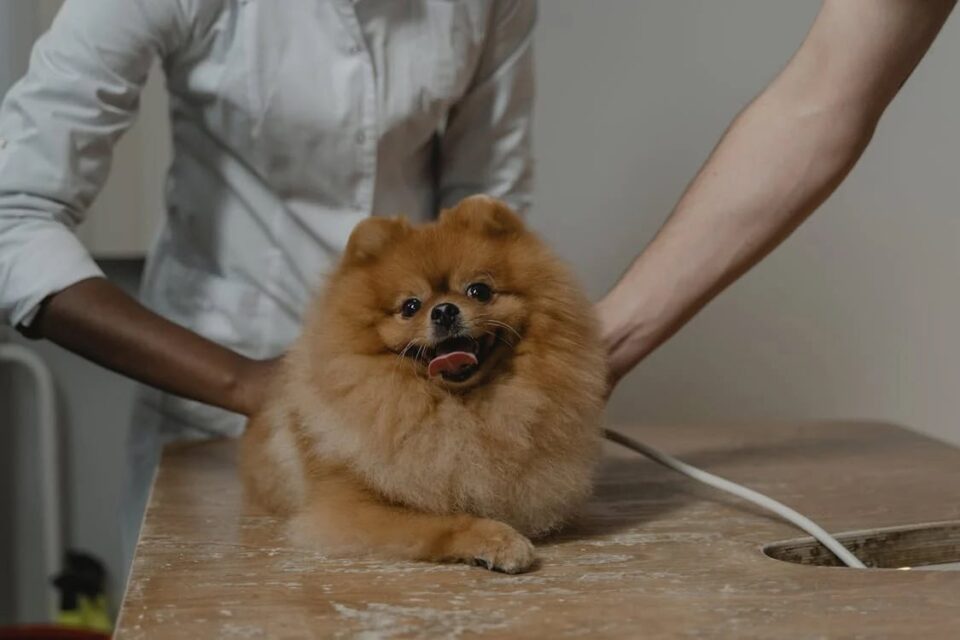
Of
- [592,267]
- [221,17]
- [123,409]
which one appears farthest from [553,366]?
[123,409]

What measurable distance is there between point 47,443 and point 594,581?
1621mm

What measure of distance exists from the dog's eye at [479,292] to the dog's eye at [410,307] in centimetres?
5

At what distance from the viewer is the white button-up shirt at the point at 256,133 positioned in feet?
4.42

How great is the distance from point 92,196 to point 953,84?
1507mm

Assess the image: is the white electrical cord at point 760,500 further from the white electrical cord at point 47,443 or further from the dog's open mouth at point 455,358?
the white electrical cord at point 47,443

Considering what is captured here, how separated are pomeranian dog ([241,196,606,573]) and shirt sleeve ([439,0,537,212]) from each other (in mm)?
627

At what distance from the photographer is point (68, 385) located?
2.30 metres

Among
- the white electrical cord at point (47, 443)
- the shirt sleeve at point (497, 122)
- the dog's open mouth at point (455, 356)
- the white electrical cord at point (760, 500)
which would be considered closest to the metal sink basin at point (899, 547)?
the white electrical cord at point (760, 500)

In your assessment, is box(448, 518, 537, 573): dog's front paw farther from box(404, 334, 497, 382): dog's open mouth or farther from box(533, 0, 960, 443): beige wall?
box(533, 0, 960, 443): beige wall

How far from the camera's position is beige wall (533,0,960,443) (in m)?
2.07

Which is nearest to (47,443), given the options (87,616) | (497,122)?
(87,616)

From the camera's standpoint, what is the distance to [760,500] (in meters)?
1.17

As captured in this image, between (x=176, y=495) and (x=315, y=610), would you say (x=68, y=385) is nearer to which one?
(x=176, y=495)

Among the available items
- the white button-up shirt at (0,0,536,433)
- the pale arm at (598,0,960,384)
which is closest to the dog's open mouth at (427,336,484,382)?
the pale arm at (598,0,960,384)
